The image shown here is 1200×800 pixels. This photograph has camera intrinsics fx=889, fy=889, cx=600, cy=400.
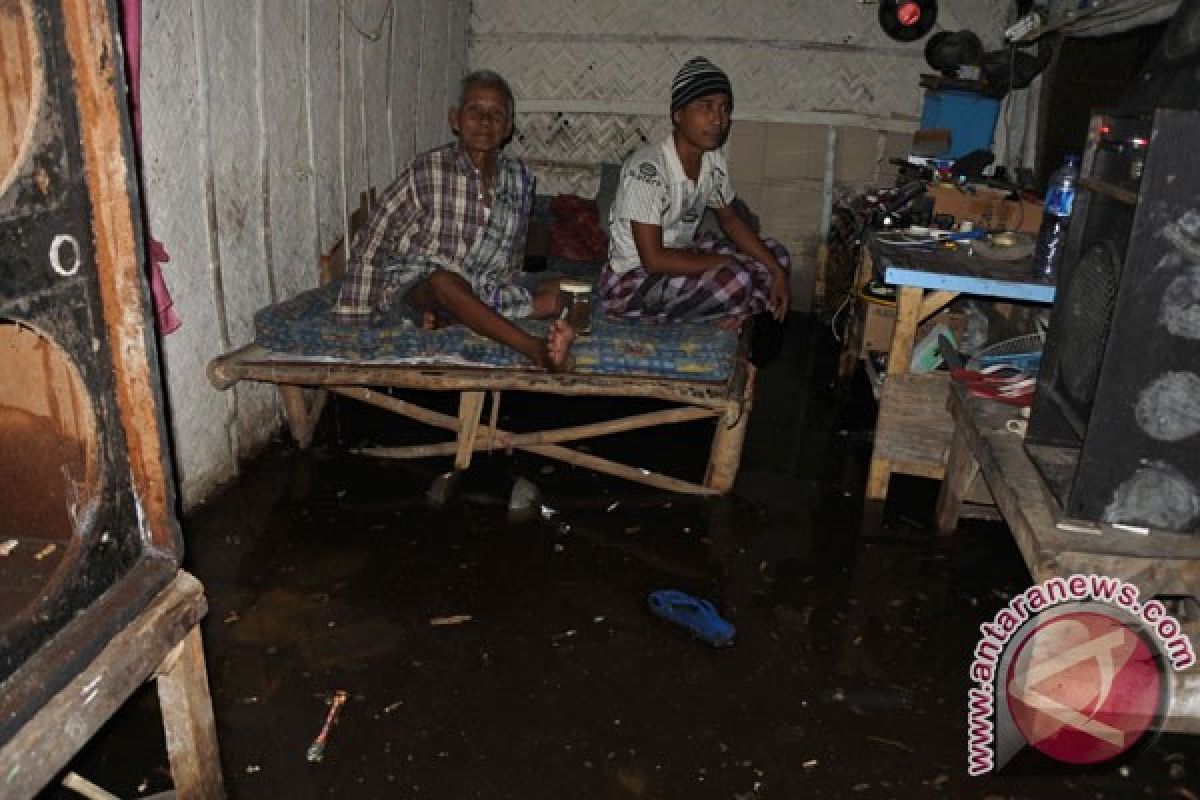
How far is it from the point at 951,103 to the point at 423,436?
4.60 m

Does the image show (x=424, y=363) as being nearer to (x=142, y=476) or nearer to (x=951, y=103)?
(x=142, y=476)

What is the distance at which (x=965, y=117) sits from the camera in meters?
6.47

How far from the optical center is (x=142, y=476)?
1.66 metres

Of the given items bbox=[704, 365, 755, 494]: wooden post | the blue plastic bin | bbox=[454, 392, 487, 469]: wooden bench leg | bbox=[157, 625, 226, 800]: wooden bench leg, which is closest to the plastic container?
bbox=[454, 392, 487, 469]: wooden bench leg

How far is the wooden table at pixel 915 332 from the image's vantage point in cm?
341

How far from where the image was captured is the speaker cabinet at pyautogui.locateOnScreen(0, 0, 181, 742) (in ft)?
4.45

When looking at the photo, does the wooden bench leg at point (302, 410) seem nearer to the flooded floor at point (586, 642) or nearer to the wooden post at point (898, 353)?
the flooded floor at point (586, 642)

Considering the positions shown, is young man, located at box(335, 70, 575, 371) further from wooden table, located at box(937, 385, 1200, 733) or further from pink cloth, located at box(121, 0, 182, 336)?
wooden table, located at box(937, 385, 1200, 733)

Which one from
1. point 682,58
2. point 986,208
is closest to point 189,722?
point 986,208

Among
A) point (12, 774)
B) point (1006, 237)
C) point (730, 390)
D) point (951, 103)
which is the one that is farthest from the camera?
point (951, 103)

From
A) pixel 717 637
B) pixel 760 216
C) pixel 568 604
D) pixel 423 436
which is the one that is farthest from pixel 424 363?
pixel 760 216

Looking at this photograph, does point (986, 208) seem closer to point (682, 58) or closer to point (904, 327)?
point (904, 327)

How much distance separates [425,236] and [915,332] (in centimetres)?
219

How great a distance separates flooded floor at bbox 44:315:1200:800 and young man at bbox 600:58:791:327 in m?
0.78
